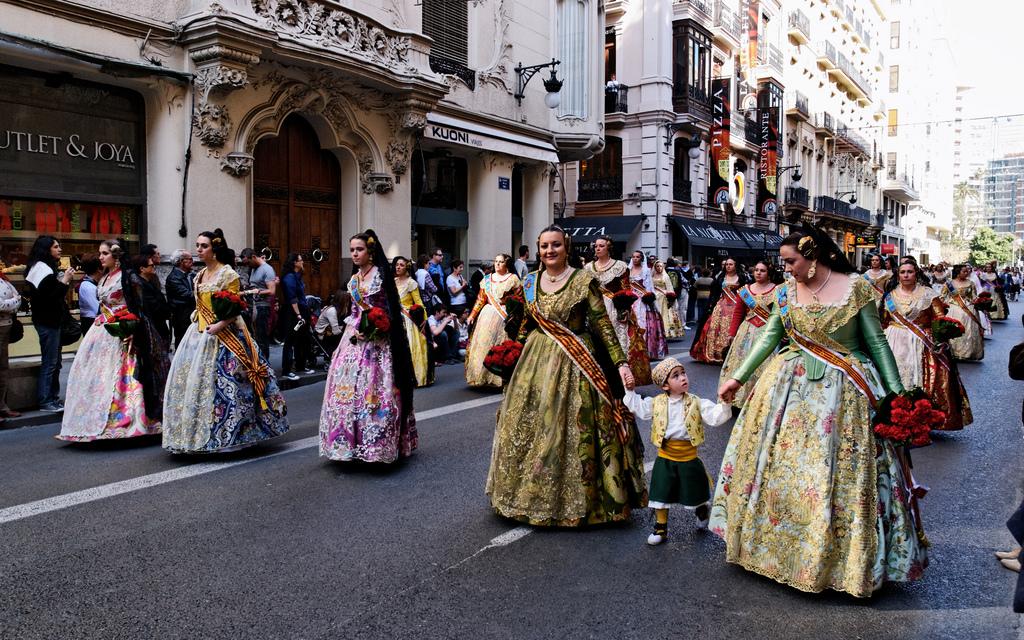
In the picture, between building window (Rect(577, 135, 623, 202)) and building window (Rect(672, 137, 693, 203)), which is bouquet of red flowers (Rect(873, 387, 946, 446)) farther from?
building window (Rect(672, 137, 693, 203))

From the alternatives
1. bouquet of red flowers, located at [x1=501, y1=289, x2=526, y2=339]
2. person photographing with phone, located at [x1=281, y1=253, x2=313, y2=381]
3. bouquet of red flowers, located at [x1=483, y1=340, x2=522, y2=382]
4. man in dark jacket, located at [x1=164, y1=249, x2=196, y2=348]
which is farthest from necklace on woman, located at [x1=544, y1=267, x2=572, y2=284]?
person photographing with phone, located at [x1=281, y1=253, x2=313, y2=381]

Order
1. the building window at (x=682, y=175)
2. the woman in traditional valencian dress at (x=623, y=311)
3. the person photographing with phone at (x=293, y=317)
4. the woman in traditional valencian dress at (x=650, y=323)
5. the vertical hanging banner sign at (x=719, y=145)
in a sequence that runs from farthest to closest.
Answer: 1. the vertical hanging banner sign at (x=719, y=145)
2. the building window at (x=682, y=175)
3. the woman in traditional valencian dress at (x=650, y=323)
4. the person photographing with phone at (x=293, y=317)
5. the woman in traditional valencian dress at (x=623, y=311)

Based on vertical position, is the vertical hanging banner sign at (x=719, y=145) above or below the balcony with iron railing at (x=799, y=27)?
below

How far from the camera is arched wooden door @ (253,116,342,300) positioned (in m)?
15.7

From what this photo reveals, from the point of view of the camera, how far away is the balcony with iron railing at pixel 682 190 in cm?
3048

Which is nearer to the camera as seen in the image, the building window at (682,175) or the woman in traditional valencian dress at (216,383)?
the woman in traditional valencian dress at (216,383)

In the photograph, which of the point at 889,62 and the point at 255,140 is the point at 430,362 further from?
the point at 889,62

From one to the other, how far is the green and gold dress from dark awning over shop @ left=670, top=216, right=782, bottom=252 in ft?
81.8

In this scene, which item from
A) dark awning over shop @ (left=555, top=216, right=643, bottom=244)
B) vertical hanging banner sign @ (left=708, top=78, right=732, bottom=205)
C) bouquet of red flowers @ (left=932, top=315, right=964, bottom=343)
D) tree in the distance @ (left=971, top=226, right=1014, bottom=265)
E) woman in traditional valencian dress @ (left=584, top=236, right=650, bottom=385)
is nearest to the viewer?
bouquet of red flowers @ (left=932, top=315, right=964, bottom=343)

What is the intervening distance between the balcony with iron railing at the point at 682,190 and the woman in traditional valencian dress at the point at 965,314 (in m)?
15.1

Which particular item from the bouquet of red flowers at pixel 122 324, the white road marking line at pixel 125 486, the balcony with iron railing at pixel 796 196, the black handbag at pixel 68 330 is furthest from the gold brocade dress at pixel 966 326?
the balcony with iron railing at pixel 796 196

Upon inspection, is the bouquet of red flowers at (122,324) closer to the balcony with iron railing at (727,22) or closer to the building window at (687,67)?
the building window at (687,67)

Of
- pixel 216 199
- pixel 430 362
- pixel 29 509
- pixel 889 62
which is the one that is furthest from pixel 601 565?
pixel 889 62

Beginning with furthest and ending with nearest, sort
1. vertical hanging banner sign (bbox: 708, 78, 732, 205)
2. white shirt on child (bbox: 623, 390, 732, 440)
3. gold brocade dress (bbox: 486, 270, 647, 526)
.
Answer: vertical hanging banner sign (bbox: 708, 78, 732, 205)
gold brocade dress (bbox: 486, 270, 647, 526)
white shirt on child (bbox: 623, 390, 732, 440)
